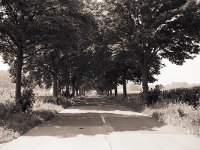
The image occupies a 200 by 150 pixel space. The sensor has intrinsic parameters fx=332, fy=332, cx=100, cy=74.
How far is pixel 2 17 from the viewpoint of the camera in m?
21.0

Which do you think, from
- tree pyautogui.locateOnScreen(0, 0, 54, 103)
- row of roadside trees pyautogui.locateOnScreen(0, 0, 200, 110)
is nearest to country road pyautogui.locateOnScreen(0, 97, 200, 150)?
tree pyautogui.locateOnScreen(0, 0, 54, 103)

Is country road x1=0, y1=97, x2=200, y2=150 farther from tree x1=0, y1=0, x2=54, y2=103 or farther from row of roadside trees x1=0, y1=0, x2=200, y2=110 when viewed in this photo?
row of roadside trees x1=0, y1=0, x2=200, y2=110

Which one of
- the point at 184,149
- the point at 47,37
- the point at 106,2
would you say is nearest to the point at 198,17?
the point at 106,2

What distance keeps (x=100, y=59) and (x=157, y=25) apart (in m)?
15.8

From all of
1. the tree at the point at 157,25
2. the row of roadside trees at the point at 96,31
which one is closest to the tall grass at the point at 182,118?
the row of roadside trees at the point at 96,31

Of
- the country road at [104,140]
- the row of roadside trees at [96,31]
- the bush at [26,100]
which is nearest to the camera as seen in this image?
the country road at [104,140]

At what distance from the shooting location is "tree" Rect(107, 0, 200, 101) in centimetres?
3062

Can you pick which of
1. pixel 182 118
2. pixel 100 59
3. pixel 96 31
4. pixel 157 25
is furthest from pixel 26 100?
pixel 100 59

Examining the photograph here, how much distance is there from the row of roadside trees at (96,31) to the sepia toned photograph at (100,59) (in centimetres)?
7

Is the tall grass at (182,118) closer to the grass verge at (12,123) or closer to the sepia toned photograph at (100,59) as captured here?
the sepia toned photograph at (100,59)

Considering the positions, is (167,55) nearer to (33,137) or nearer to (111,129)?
(111,129)

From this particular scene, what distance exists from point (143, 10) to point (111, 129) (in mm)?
18634

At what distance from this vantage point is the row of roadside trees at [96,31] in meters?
21.3

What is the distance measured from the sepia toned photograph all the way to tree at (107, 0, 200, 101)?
9cm
